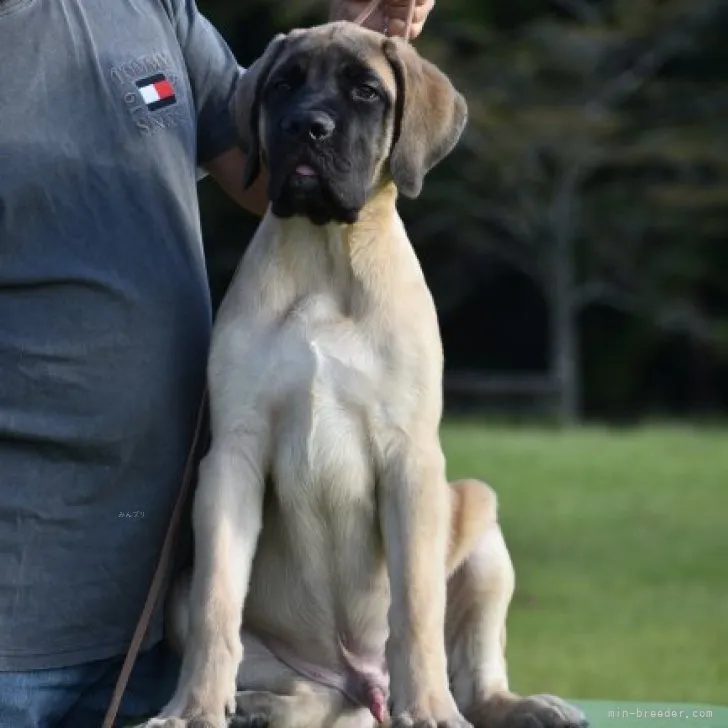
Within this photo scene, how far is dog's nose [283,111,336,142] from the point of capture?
3.37m

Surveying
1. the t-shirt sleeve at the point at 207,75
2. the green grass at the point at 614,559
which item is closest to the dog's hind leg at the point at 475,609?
the t-shirt sleeve at the point at 207,75

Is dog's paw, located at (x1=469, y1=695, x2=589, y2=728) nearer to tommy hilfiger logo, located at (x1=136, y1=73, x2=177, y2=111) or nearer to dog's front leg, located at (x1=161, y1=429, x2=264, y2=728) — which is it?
dog's front leg, located at (x1=161, y1=429, x2=264, y2=728)

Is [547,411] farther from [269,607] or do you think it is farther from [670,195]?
[269,607]

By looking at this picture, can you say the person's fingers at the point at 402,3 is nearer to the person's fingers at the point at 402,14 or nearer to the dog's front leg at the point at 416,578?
the person's fingers at the point at 402,14

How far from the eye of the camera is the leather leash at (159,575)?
3.37 m

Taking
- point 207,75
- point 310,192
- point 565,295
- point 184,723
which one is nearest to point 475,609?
point 184,723

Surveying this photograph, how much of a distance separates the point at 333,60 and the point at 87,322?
70cm

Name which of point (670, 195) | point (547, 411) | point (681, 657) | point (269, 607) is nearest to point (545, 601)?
point (681, 657)

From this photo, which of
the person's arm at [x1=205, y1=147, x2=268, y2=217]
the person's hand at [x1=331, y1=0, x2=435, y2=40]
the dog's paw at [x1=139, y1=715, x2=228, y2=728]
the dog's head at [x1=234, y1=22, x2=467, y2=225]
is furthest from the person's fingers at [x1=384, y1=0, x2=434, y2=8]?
the dog's paw at [x1=139, y1=715, x2=228, y2=728]

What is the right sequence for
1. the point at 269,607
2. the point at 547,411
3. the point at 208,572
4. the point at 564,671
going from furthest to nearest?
the point at 547,411, the point at 564,671, the point at 269,607, the point at 208,572

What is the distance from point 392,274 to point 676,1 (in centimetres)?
2243

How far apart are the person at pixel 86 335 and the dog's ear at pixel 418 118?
43 centimetres

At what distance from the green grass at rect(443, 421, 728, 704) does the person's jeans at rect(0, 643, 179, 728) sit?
→ 10.1 feet

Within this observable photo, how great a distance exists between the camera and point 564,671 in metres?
7.09
